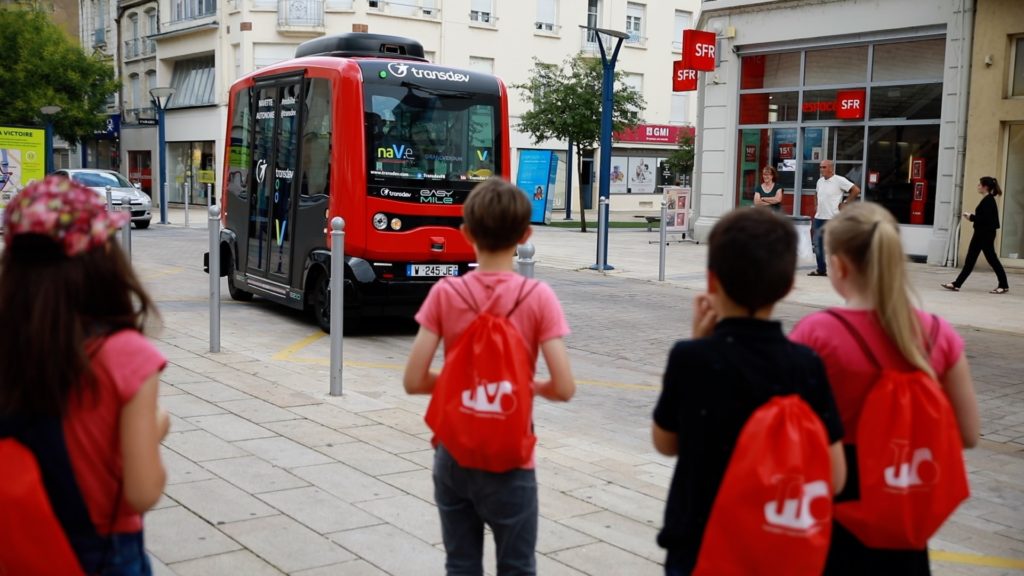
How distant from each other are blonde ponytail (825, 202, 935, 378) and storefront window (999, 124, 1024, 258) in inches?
662

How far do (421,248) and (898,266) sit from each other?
26.0 feet

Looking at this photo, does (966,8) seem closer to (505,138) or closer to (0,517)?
(505,138)

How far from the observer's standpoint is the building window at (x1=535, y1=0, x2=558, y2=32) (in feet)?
138

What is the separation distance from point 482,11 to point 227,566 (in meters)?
38.2

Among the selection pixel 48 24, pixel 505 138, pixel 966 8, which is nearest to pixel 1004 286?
pixel 966 8

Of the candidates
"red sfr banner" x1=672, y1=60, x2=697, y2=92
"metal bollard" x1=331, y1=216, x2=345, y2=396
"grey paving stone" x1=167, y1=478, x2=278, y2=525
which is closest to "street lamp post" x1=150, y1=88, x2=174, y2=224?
"red sfr banner" x1=672, y1=60, x2=697, y2=92

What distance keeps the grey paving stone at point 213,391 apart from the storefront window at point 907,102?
1524 cm

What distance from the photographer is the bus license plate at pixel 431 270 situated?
1023 centimetres

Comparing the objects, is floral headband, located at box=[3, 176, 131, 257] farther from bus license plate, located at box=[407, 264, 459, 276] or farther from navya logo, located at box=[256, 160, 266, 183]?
navya logo, located at box=[256, 160, 266, 183]

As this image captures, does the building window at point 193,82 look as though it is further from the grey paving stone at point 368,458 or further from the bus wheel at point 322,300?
the grey paving stone at point 368,458

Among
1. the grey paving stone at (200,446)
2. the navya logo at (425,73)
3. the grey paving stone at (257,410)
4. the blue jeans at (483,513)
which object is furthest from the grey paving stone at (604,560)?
the navya logo at (425,73)

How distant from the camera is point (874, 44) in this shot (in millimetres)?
19688

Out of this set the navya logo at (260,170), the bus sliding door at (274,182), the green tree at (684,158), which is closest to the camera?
the bus sliding door at (274,182)

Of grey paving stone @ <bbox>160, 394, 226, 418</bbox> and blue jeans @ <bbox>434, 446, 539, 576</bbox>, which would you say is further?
grey paving stone @ <bbox>160, 394, 226, 418</bbox>
